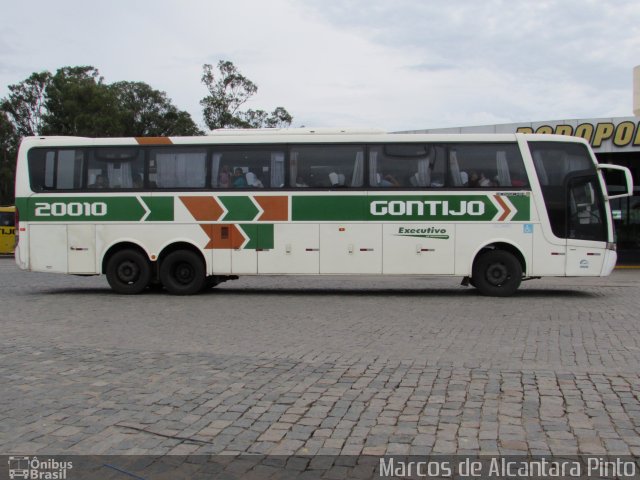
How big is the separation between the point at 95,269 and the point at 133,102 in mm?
53297

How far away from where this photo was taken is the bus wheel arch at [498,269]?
13.5 m

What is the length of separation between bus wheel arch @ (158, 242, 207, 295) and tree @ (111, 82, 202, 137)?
46.9 metres

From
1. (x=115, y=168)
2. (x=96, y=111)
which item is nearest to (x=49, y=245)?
(x=115, y=168)

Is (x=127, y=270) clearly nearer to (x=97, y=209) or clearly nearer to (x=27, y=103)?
(x=97, y=209)

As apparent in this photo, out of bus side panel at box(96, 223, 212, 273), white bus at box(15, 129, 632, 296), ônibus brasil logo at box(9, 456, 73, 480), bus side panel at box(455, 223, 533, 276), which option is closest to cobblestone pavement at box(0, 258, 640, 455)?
ônibus brasil logo at box(9, 456, 73, 480)

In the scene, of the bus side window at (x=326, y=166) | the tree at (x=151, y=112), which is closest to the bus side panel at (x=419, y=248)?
the bus side window at (x=326, y=166)

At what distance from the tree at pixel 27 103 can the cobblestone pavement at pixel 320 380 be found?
4776 cm

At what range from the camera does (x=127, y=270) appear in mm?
14312

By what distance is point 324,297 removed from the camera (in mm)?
13930

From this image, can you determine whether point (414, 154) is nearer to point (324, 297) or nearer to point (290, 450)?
point (324, 297)

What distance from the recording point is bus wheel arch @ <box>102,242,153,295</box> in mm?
14227

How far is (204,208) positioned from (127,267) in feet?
7.19

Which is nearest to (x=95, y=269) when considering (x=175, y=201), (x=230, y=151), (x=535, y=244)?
(x=175, y=201)

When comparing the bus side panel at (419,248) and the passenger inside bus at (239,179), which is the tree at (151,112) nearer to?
the passenger inside bus at (239,179)
